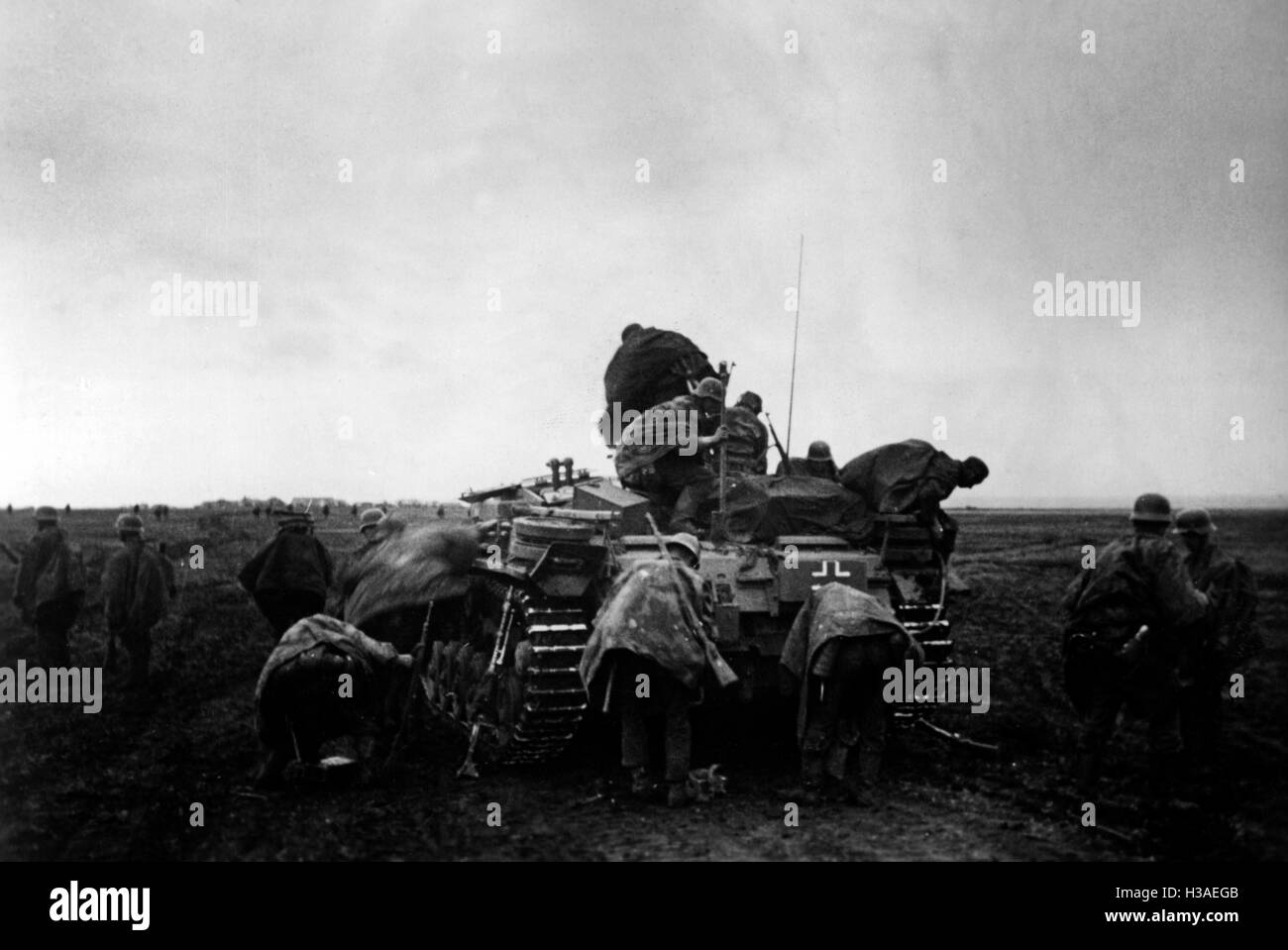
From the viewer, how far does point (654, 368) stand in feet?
32.8

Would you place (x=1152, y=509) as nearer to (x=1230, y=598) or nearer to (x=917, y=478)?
(x=1230, y=598)

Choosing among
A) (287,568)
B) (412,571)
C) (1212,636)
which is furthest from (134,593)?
(1212,636)

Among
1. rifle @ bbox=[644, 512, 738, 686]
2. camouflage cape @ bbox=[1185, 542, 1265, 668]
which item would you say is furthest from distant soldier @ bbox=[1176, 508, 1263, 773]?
rifle @ bbox=[644, 512, 738, 686]

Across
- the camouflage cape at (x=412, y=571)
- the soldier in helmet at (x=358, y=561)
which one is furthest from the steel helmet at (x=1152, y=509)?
the soldier in helmet at (x=358, y=561)

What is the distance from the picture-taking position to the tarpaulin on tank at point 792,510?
26.5 ft

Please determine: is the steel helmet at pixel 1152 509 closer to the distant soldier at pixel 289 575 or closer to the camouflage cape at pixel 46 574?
the distant soldier at pixel 289 575

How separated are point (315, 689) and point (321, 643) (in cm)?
30

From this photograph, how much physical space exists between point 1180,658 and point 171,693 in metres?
8.81

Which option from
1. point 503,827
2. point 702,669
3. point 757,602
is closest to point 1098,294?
point 757,602

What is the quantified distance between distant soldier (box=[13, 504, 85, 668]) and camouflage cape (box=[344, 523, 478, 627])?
335 cm

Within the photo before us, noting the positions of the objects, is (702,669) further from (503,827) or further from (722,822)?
(503,827)

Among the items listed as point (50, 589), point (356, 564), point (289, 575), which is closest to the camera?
point (356, 564)

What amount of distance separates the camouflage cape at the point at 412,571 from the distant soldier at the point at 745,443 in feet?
8.19

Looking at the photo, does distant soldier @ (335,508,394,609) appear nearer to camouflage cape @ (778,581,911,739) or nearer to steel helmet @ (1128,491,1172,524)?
camouflage cape @ (778,581,911,739)
